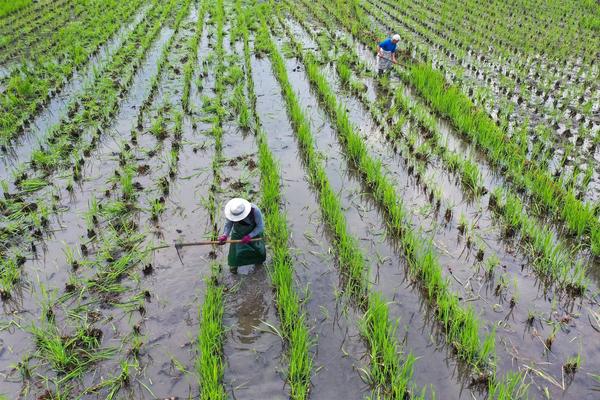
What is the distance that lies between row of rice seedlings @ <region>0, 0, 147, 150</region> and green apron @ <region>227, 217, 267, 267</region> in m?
3.97

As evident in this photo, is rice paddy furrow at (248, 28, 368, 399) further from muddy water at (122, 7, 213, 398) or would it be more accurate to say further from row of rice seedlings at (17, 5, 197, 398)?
row of rice seedlings at (17, 5, 197, 398)

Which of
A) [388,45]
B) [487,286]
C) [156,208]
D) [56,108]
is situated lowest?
[487,286]

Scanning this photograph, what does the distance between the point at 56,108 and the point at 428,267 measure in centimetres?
615

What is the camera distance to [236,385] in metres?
2.87

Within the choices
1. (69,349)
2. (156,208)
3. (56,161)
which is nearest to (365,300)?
(69,349)

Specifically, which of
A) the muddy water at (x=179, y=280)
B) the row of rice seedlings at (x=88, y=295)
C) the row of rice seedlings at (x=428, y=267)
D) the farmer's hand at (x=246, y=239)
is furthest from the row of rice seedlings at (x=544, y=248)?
the row of rice seedlings at (x=88, y=295)

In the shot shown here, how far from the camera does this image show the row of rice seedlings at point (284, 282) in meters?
2.86

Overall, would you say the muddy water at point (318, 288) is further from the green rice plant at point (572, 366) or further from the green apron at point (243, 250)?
the green rice plant at point (572, 366)

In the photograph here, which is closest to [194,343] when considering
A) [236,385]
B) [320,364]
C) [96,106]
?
[236,385]

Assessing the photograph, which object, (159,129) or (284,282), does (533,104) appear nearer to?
(284,282)

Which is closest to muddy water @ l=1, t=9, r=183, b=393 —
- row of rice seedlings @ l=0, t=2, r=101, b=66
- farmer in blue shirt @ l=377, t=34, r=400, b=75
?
row of rice seedlings @ l=0, t=2, r=101, b=66

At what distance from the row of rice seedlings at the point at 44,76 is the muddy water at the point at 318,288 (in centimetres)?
366

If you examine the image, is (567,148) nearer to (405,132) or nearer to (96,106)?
(405,132)

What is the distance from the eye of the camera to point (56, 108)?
670cm
